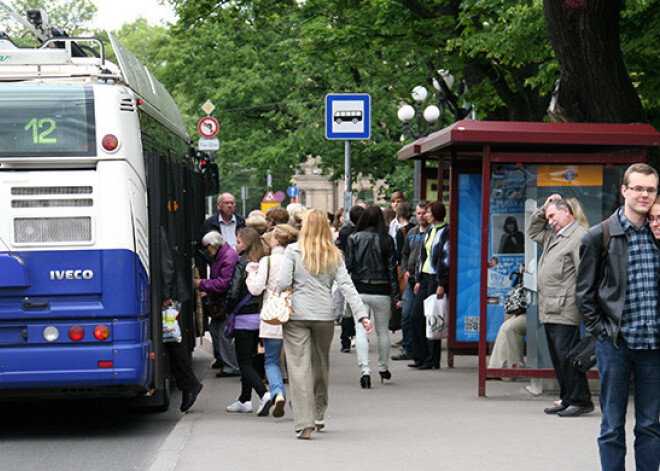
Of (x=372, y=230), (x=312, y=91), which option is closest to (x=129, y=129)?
(x=372, y=230)

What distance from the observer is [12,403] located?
11.5 meters

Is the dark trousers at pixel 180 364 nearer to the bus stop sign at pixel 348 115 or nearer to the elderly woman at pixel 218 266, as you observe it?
the elderly woman at pixel 218 266

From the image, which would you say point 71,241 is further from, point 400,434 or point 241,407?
point 400,434

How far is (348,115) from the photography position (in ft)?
50.2

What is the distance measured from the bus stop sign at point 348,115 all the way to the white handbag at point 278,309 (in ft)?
22.0

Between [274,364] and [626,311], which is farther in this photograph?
[274,364]

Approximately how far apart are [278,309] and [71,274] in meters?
1.59

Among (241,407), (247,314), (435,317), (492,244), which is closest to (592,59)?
(492,244)

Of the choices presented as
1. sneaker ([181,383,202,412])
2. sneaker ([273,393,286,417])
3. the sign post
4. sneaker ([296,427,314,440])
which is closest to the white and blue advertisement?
the sign post

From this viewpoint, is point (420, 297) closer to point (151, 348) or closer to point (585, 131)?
point (585, 131)

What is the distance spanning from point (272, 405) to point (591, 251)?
4.50 metres

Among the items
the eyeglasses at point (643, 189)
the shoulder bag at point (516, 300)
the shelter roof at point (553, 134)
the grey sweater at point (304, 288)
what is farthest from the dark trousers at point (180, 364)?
the eyeglasses at point (643, 189)

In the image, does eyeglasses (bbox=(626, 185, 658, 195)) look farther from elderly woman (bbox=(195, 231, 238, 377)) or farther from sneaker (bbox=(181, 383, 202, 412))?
elderly woman (bbox=(195, 231, 238, 377))

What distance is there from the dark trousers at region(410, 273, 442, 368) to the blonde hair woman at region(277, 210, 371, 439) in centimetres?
432
